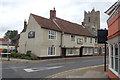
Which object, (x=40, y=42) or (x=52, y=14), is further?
(x=52, y=14)

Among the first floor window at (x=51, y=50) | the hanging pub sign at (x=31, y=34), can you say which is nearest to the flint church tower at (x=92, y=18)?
the first floor window at (x=51, y=50)

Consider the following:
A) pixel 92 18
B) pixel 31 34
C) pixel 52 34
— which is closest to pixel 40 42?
pixel 52 34

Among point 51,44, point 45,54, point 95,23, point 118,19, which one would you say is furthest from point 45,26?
point 95,23

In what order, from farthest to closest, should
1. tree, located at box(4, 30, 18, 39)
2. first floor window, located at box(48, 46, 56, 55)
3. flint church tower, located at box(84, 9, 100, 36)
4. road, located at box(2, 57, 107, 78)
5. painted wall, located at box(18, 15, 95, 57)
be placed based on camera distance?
tree, located at box(4, 30, 18, 39)
flint church tower, located at box(84, 9, 100, 36)
first floor window, located at box(48, 46, 56, 55)
painted wall, located at box(18, 15, 95, 57)
road, located at box(2, 57, 107, 78)

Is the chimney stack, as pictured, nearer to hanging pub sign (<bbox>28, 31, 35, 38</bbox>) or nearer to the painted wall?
the painted wall

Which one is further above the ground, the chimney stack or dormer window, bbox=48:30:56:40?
the chimney stack

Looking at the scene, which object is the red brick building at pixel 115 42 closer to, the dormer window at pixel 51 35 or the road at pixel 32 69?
the road at pixel 32 69

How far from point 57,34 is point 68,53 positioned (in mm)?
4962

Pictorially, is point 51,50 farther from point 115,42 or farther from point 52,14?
point 115,42

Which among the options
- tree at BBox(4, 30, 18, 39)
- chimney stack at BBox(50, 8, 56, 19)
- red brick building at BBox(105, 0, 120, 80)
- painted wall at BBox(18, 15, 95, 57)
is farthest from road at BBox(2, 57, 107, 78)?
tree at BBox(4, 30, 18, 39)

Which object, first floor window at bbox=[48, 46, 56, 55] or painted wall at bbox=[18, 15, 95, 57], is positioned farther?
first floor window at bbox=[48, 46, 56, 55]

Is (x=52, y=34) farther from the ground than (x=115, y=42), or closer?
farther from the ground

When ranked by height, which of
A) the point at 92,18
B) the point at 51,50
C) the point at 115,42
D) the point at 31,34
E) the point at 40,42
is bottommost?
the point at 51,50

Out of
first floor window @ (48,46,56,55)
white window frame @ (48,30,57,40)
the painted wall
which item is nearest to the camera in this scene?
the painted wall
